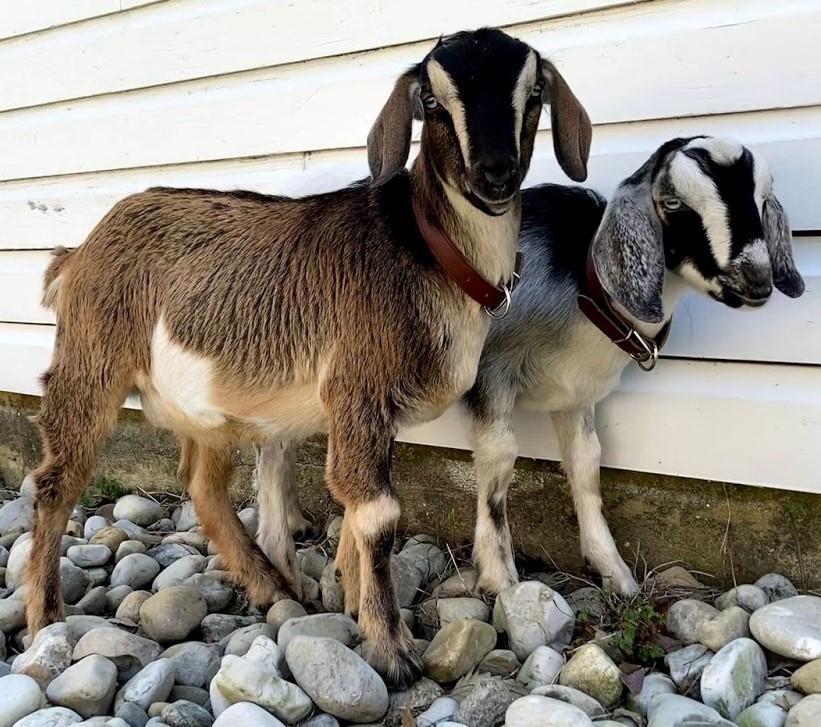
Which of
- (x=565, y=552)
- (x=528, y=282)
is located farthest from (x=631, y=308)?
(x=565, y=552)

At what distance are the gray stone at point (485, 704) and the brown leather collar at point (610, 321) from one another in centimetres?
116

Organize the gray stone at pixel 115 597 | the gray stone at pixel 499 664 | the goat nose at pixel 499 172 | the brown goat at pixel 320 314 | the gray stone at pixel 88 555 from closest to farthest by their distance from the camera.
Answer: the goat nose at pixel 499 172, the brown goat at pixel 320 314, the gray stone at pixel 499 664, the gray stone at pixel 115 597, the gray stone at pixel 88 555

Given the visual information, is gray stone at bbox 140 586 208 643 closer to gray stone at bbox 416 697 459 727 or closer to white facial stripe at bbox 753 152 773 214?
gray stone at bbox 416 697 459 727

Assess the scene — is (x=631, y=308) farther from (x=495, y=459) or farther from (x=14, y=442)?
(x=14, y=442)

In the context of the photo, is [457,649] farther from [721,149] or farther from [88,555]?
[88,555]

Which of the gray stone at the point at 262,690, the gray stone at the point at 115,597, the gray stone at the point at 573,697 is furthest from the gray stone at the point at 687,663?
the gray stone at the point at 115,597

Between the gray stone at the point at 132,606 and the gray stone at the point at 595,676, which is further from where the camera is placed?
the gray stone at the point at 132,606

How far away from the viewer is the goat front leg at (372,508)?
2.53 meters

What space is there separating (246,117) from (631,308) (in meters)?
2.10

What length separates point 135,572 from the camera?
338 centimetres

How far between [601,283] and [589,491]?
0.83 metres

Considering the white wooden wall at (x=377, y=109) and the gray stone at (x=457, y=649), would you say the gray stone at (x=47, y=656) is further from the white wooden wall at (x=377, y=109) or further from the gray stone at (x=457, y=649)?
the white wooden wall at (x=377, y=109)

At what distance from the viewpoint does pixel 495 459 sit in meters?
3.01

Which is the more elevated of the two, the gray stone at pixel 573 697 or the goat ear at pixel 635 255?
the goat ear at pixel 635 255
